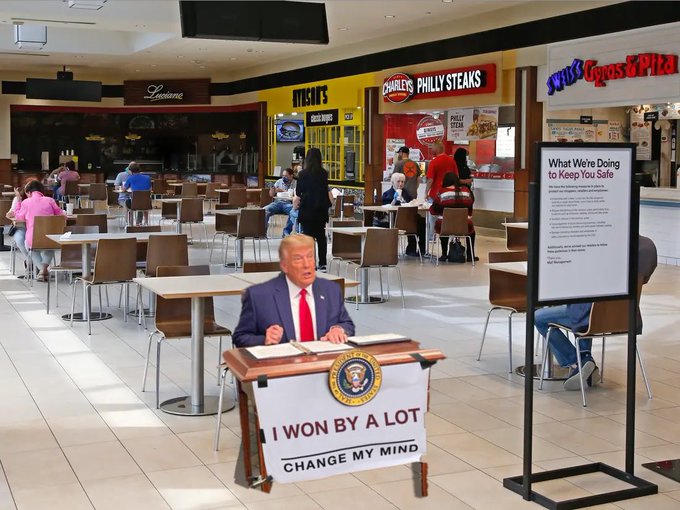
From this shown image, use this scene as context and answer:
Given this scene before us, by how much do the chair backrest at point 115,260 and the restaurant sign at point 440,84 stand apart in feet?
30.3

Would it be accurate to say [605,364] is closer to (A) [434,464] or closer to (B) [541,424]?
(B) [541,424]

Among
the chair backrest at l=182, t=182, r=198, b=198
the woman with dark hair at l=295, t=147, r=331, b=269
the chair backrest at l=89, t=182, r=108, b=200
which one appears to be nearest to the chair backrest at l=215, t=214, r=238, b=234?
the woman with dark hair at l=295, t=147, r=331, b=269

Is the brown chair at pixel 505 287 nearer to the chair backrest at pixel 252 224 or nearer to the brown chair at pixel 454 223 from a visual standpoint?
the brown chair at pixel 454 223

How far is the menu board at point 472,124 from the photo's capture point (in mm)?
17078

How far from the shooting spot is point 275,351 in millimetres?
3574

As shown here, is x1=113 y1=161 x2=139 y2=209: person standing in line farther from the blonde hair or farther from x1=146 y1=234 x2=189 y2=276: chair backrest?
the blonde hair

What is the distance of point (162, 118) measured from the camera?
93.5 feet

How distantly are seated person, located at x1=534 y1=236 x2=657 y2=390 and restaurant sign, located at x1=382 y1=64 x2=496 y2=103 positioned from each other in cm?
1010

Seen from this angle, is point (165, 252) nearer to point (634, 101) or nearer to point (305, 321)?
point (305, 321)

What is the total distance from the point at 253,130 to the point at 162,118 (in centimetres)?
359

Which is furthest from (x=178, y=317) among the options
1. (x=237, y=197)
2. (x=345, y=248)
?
(x=237, y=197)

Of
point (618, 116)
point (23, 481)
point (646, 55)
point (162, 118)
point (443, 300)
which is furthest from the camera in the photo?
point (162, 118)

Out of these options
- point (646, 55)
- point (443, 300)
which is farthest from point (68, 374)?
point (646, 55)

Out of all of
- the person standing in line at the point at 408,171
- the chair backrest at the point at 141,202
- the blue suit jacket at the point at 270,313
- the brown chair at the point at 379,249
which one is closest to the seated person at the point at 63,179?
the chair backrest at the point at 141,202
